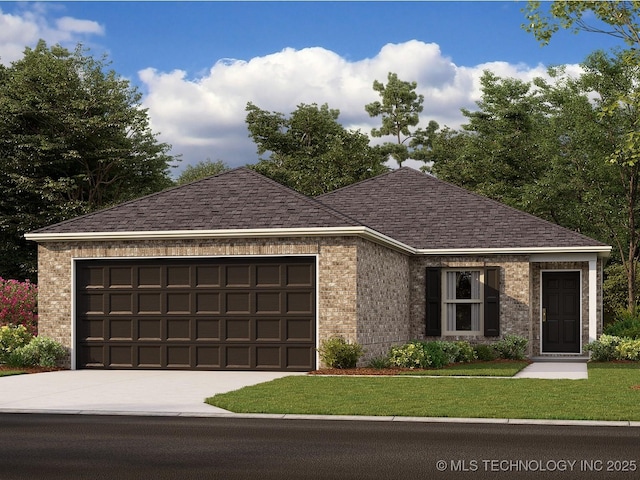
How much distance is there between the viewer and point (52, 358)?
71.6 feet

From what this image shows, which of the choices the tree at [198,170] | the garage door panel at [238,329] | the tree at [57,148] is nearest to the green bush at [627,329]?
the garage door panel at [238,329]

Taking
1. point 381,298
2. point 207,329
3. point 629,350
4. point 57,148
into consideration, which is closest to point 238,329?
point 207,329

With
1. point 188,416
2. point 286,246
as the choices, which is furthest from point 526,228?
point 188,416

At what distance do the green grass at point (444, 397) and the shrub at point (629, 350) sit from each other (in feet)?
18.2

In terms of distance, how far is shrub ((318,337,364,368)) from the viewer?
2028cm

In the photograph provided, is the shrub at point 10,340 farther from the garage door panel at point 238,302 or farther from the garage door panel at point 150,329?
the garage door panel at point 238,302

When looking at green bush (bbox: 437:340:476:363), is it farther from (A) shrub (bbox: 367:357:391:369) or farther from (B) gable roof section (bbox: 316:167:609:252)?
(B) gable roof section (bbox: 316:167:609:252)

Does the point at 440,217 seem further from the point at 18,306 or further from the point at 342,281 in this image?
the point at 18,306

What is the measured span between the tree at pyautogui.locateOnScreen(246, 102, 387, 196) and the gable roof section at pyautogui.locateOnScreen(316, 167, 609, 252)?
1383 cm

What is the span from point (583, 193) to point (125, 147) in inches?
844

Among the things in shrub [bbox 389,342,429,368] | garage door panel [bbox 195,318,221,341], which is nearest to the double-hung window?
shrub [bbox 389,342,429,368]

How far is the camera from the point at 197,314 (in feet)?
70.5

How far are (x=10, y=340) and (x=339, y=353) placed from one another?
8194mm

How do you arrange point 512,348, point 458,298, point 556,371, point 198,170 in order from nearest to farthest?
point 556,371
point 512,348
point 458,298
point 198,170
